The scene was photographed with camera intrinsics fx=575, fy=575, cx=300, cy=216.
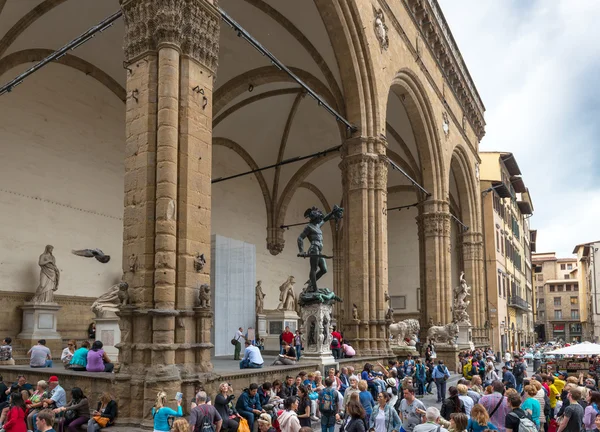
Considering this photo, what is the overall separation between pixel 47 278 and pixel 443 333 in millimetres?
12252

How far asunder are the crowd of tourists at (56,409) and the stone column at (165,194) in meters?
0.36

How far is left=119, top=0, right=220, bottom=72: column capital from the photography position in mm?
8203

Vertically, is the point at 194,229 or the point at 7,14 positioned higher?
the point at 7,14

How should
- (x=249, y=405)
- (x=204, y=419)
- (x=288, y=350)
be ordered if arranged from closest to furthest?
1. (x=204, y=419)
2. (x=249, y=405)
3. (x=288, y=350)

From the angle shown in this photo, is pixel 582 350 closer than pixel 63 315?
Yes

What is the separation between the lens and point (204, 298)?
26.2 feet

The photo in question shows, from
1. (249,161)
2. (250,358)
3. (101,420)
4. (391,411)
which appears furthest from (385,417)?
(249,161)

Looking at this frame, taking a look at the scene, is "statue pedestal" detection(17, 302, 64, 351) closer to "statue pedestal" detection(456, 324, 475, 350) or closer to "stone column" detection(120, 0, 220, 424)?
"stone column" detection(120, 0, 220, 424)

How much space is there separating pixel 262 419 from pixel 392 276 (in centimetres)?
2753

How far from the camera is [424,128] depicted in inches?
808

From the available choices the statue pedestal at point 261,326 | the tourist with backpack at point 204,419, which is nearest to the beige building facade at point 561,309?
the statue pedestal at point 261,326

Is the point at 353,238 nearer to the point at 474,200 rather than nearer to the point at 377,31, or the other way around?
the point at 377,31

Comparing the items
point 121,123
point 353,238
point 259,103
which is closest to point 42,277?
point 121,123

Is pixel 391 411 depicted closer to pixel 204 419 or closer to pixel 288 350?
pixel 204 419
